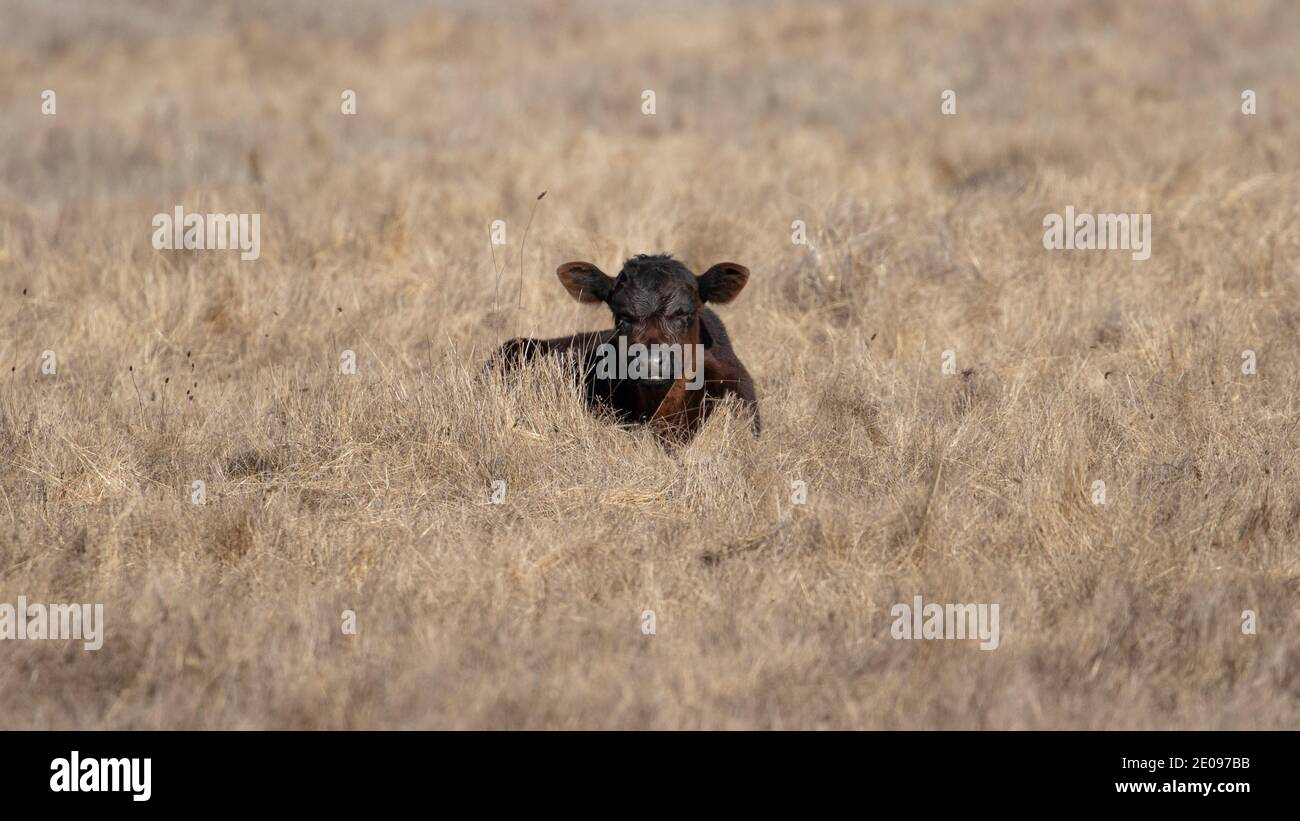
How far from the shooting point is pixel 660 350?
23.7ft

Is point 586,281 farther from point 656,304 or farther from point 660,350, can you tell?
point 660,350

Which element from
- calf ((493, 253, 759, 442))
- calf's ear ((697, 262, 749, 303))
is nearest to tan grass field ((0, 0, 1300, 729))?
calf ((493, 253, 759, 442))

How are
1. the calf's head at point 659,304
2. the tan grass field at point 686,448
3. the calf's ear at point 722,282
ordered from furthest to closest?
the calf's ear at point 722,282, the calf's head at point 659,304, the tan grass field at point 686,448

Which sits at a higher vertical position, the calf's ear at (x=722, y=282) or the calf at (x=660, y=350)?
the calf's ear at (x=722, y=282)

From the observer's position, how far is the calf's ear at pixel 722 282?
791cm

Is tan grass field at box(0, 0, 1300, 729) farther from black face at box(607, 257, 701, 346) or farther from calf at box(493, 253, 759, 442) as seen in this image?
black face at box(607, 257, 701, 346)

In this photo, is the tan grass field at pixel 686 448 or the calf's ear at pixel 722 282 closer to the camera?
the tan grass field at pixel 686 448

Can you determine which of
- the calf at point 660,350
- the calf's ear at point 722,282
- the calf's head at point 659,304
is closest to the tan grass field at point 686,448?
the calf at point 660,350

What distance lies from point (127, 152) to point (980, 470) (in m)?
14.5

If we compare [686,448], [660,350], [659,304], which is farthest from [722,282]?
[686,448]

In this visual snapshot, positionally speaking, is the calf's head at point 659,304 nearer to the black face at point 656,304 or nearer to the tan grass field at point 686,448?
the black face at point 656,304

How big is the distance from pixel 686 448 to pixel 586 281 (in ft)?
4.58

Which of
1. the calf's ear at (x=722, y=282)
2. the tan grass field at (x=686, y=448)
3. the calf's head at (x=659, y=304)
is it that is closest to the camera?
the tan grass field at (x=686, y=448)

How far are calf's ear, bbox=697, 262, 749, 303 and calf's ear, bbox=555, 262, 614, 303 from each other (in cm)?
53
